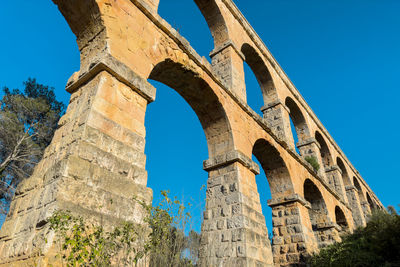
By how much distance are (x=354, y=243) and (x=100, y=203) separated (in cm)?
704

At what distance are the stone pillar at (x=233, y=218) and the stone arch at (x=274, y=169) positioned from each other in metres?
1.76

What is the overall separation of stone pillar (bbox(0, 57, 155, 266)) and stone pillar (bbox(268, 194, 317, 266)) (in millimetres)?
5406

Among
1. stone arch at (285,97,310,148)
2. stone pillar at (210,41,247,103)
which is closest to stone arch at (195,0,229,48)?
stone pillar at (210,41,247,103)

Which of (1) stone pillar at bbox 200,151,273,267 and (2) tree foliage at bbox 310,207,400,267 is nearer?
(1) stone pillar at bbox 200,151,273,267

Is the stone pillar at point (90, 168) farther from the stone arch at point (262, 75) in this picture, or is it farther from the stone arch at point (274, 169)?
the stone arch at point (262, 75)

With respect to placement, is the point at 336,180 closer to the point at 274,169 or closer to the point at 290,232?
the point at 274,169

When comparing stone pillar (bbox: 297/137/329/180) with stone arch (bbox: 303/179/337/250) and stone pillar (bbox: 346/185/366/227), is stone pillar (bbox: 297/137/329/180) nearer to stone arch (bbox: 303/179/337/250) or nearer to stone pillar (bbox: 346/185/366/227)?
stone arch (bbox: 303/179/337/250)

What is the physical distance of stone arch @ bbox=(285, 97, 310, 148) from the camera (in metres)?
12.5

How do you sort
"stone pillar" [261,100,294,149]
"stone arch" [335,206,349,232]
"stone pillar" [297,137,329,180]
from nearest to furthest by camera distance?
"stone pillar" [261,100,294,149]
"stone arch" [335,206,349,232]
"stone pillar" [297,137,329,180]

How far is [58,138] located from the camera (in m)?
3.35

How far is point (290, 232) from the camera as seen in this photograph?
7.32 meters

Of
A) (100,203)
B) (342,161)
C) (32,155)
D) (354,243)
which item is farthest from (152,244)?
(342,161)

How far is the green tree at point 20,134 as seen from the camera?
10.1 metres

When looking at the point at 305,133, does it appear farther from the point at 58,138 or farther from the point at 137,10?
the point at 58,138
